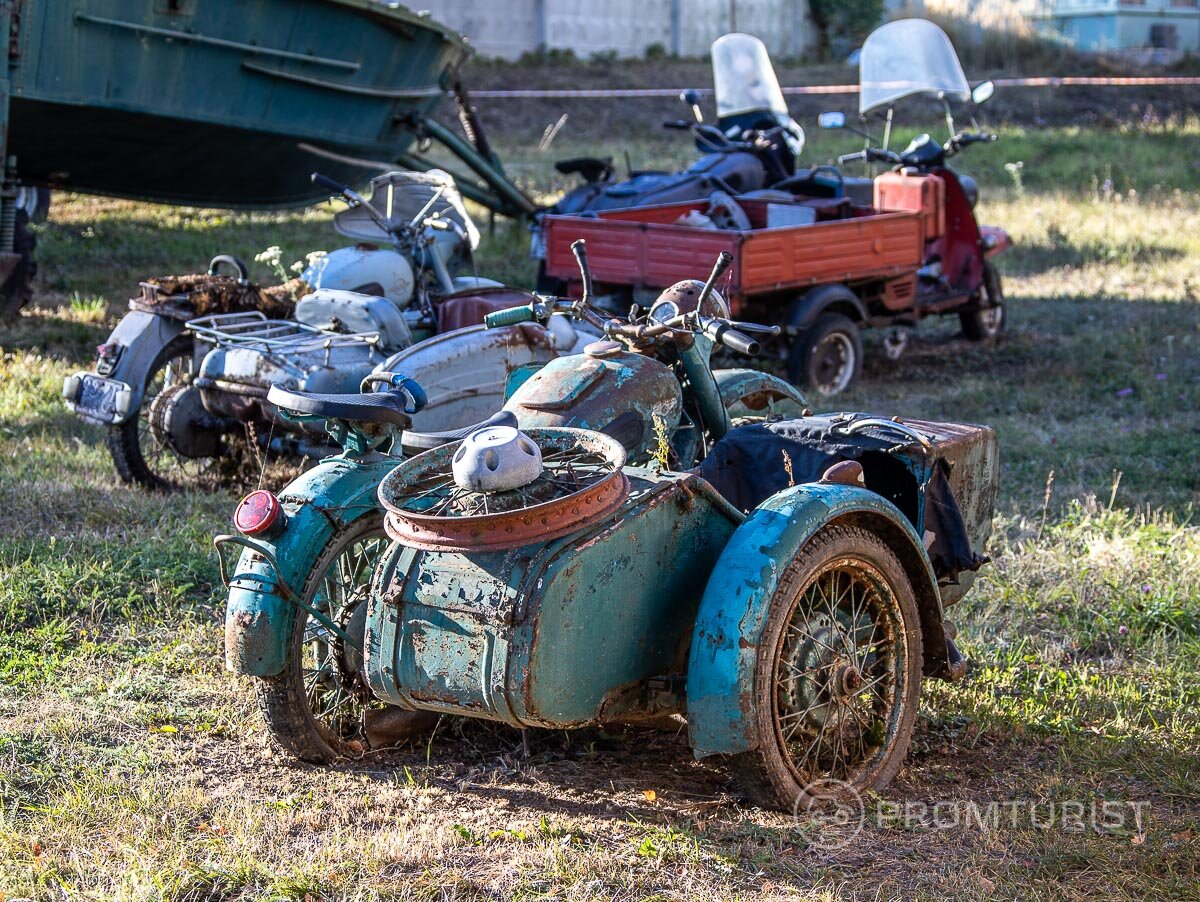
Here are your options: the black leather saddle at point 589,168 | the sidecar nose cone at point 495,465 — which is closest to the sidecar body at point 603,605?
the sidecar nose cone at point 495,465

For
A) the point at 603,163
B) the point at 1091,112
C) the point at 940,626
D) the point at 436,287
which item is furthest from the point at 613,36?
the point at 940,626

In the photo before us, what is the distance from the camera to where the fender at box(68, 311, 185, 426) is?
20.6 ft

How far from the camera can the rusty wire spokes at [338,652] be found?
12.4 ft

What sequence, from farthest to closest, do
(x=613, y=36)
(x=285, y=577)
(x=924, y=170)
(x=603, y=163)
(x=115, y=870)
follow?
1. (x=613, y=36)
2. (x=603, y=163)
3. (x=924, y=170)
4. (x=285, y=577)
5. (x=115, y=870)

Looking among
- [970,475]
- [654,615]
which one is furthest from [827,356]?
[654,615]

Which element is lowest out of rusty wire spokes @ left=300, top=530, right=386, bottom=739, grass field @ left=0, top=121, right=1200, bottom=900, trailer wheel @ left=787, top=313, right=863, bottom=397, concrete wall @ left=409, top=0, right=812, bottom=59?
grass field @ left=0, top=121, right=1200, bottom=900

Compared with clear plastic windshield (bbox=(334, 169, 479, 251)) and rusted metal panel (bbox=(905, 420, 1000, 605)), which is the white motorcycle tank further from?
rusted metal panel (bbox=(905, 420, 1000, 605))

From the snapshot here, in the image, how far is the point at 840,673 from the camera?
11.4 feet

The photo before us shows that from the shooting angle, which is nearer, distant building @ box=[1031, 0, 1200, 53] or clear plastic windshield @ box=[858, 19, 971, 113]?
clear plastic windshield @ box=[858, 19, 971, 113]

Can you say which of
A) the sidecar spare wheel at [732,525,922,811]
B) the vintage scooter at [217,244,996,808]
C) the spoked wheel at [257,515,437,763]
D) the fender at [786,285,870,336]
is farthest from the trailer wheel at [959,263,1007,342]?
the spoked wheel at [257,515,437,763]

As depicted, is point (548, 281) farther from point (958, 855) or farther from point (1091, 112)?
point (1091, 112)

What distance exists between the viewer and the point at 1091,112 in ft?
71.1

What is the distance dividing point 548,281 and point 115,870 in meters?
7.31

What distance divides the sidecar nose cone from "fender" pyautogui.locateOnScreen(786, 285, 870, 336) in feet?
18.4
